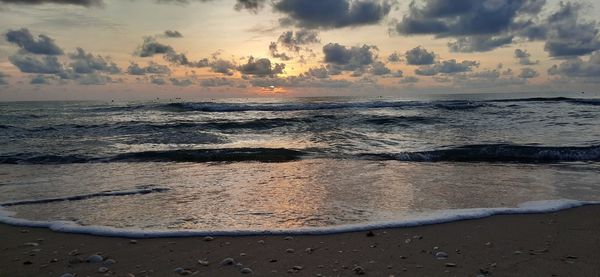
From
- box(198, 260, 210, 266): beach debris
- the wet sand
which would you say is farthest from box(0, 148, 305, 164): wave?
box(198, 260, 210, 266): beach debris

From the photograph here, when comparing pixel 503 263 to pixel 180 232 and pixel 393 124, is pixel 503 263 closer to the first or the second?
pixel 180 232

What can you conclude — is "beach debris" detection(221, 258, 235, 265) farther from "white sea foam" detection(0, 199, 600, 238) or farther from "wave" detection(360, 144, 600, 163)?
"wave" detection(360, 144, 600, 163)

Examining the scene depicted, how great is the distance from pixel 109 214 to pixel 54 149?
438 inches

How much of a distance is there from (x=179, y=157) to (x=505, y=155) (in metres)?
10.4

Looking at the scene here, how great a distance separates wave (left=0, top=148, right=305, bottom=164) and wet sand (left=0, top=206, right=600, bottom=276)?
7793 millimetres

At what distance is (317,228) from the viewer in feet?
19.5

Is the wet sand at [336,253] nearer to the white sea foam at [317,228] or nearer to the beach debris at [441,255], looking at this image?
the beach debris at [441,255]

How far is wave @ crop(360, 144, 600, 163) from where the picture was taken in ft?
43.1

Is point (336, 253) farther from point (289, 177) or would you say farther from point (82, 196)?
point (82, 196)

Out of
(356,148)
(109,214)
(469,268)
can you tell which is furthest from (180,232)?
(356,148)

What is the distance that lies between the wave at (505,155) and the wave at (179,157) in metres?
2.92

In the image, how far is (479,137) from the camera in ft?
59.2

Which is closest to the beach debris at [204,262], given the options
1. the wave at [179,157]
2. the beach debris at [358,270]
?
the beach debris at [358,270]

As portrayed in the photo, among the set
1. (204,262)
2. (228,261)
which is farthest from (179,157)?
(228,261)
